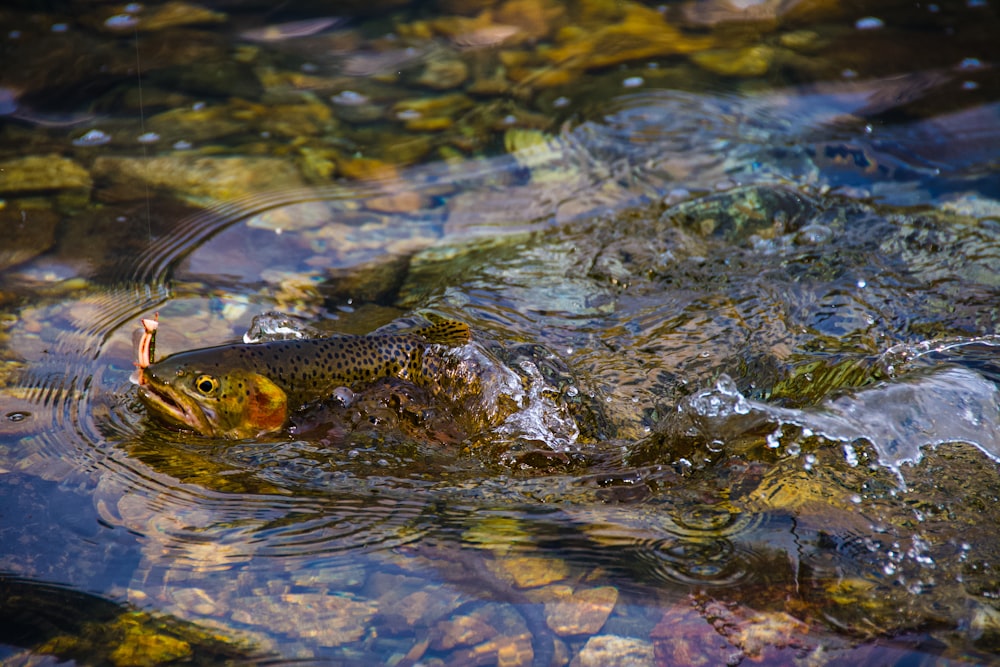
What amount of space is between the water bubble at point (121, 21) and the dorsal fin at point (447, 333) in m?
5.03

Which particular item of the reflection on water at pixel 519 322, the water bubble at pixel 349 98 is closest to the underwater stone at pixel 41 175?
the reflection on water at pixel 519 322

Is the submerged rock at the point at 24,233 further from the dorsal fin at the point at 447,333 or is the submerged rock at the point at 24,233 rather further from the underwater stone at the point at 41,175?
the dorsal fin at the point at 447,333

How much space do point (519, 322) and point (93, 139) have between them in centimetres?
374

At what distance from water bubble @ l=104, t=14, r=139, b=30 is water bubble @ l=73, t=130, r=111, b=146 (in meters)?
1.62

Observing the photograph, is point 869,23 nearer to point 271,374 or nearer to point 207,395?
point 271,374

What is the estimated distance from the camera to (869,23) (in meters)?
7.90

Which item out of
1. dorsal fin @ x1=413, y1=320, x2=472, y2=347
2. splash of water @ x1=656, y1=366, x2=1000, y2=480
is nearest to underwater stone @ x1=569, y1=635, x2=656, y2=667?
splash of water @ x1=656, y1=366, x2=1000, y2=480

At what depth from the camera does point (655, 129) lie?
682 cm

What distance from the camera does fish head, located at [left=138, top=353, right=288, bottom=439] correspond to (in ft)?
12.2

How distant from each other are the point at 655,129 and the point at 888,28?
2808 mm

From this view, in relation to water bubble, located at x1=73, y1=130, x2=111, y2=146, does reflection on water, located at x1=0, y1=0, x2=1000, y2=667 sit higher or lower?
lower

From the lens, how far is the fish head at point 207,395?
12.2 feet

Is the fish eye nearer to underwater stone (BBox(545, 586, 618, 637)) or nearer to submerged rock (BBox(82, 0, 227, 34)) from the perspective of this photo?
underwater stone (BBox(545, 586, 618, 637))

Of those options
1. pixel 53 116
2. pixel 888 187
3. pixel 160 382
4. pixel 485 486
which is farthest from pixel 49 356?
pixel 888 187
